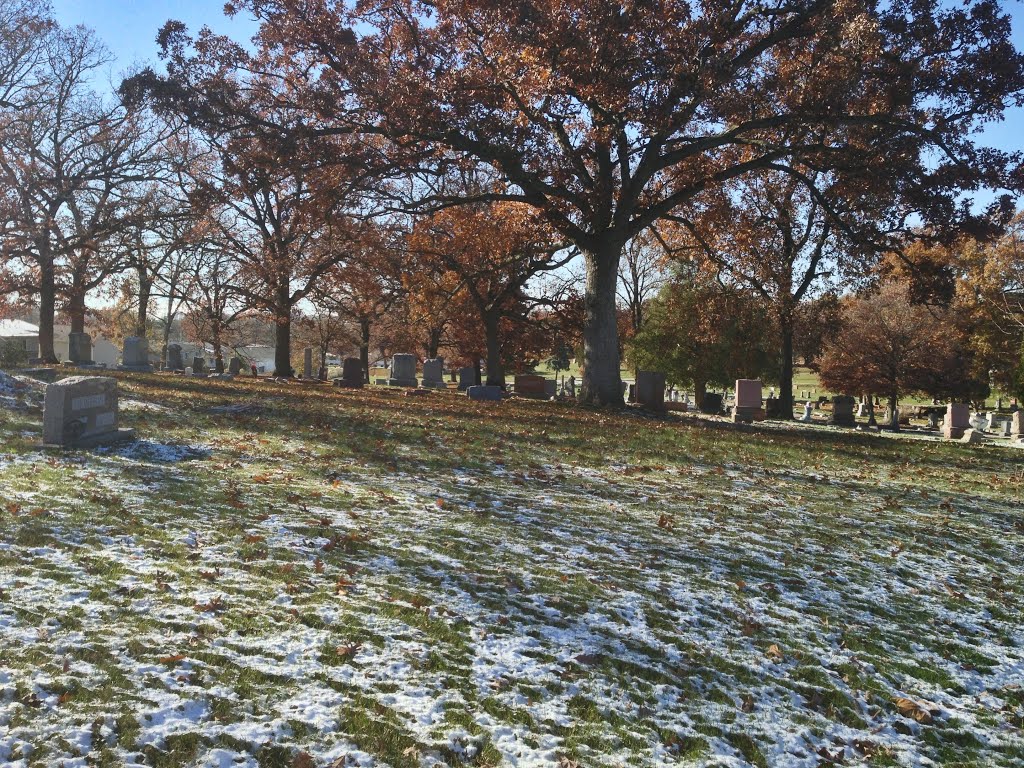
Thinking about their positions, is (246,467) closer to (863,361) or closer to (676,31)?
(676,31)

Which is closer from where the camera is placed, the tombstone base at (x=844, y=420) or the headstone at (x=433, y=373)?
the tombstone base at (x=844, y=420)

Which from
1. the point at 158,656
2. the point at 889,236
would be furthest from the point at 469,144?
the point at 158,656

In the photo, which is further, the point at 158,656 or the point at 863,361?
the point at 863,361

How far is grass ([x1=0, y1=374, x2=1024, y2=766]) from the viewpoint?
3723 mm

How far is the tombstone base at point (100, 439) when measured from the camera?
929cm

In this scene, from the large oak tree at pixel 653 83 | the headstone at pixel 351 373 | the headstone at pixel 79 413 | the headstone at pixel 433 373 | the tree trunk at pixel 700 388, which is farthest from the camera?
the tree trunk at pixel 700 388

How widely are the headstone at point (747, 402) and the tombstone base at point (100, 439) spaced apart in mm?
18422

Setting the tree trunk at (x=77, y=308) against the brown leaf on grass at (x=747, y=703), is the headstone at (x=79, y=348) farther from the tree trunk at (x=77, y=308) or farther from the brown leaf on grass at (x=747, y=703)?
the brown leaf on grass at (x=747, y=703)

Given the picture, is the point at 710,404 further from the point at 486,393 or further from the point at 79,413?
the point at 79,413

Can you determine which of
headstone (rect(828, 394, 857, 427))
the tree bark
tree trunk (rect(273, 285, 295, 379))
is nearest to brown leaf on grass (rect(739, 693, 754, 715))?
headstone (rect(828, 394, 857, 427))

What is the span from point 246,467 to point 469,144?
30.8ft

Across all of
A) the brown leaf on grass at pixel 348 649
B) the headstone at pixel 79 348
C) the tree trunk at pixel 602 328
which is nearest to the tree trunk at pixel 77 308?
the headstone at pixel 79 348

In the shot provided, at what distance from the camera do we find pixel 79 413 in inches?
372

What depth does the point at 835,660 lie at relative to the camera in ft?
16.4
